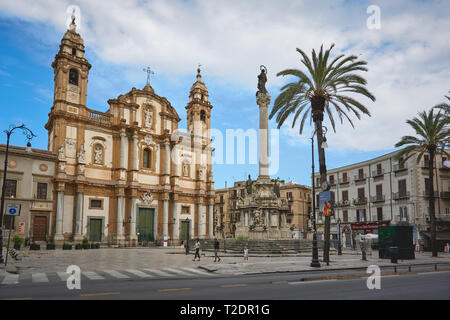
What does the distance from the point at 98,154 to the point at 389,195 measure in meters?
36.5

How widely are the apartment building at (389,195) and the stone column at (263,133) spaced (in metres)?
10.3

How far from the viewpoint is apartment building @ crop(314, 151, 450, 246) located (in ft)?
142

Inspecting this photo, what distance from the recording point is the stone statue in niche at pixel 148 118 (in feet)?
171

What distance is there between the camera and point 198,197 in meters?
55.6

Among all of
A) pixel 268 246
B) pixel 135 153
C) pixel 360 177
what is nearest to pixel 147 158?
pixel 135 153

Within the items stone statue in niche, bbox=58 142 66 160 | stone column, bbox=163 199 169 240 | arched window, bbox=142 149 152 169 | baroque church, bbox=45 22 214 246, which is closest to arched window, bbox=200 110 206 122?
baroque church, bbox=45 22 214 246

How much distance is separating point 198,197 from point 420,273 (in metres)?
40.8

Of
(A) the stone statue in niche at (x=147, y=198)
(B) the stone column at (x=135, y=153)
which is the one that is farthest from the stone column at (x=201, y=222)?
(B) the stone column at (x=135, y=153)

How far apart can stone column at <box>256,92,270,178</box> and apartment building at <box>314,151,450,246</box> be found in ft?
33.7

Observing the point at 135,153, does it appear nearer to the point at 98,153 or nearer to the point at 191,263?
the point at 98,153

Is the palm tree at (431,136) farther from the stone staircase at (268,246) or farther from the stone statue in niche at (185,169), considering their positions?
the stone statue in niche at (185,169)

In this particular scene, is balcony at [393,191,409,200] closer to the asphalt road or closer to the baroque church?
the baroque church
